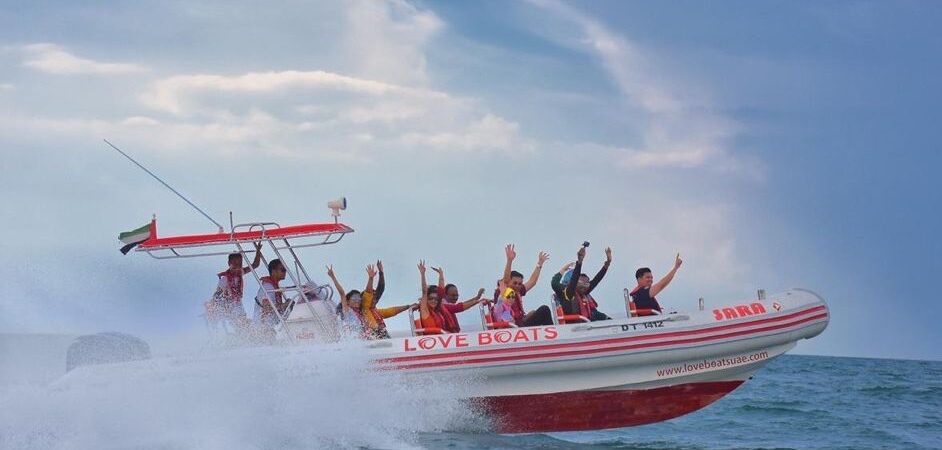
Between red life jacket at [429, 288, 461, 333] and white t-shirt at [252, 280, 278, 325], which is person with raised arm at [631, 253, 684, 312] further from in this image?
white t-shirt at [252, 280, 278, 325]

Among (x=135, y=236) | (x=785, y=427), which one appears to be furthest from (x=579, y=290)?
(x=785, y=427)

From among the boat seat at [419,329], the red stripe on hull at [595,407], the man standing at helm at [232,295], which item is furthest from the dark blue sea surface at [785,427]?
the man standing at helm at [232,295]

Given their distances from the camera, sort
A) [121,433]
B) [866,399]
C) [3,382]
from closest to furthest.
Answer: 1. [121,433]
2. [3,382]
3. [866,399]

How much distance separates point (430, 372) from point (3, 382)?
4216mm

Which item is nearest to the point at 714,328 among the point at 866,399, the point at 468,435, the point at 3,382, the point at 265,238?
the point at 468,435

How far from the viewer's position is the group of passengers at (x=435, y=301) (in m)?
11.0

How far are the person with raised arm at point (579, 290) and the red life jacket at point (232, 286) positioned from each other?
3399 millimetres

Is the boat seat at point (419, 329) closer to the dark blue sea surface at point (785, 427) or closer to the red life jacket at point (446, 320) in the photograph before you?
the red life jacket at point (446, 320)

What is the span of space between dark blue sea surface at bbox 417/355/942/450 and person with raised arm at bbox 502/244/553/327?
133 cm

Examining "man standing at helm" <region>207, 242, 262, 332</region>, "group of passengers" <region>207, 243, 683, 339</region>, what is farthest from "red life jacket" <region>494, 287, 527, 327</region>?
"man standing at helm" <region>207, 242, 262, 332</region>

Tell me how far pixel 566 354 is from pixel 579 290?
1009mm

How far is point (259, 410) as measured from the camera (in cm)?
1003

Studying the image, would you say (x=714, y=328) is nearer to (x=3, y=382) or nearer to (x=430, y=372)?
(x=430, y=372)

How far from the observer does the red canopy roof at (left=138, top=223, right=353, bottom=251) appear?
35.5 ft
